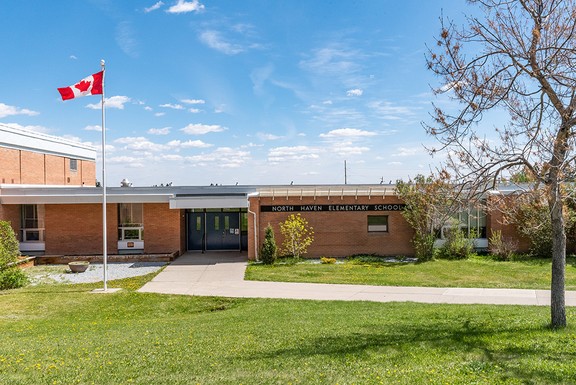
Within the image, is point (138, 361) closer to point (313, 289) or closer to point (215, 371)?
point (215, 371)

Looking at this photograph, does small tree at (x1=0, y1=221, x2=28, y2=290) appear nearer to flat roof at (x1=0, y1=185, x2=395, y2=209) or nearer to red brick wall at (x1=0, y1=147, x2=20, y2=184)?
flat roof at (x1=0, y1=185, x2=395, y2=209)

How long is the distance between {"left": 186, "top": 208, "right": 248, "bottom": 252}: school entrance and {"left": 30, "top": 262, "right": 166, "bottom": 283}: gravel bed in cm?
425

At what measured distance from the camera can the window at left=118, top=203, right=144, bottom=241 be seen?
23859 millimetres

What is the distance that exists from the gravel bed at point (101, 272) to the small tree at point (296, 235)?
6.02m

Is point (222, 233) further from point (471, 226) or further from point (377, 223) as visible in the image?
point (471, 226)

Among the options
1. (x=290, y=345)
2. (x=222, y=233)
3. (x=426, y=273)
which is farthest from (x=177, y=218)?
(x=290, y=345)

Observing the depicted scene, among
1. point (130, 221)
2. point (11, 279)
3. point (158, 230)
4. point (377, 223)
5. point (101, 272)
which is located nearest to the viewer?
point (11, 279)

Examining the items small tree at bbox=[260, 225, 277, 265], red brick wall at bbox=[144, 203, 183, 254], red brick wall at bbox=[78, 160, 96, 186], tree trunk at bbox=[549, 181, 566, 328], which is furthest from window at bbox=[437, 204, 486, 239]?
red brick wall at bbox=[78, 160, 96, 186]

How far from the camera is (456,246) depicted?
21766mm

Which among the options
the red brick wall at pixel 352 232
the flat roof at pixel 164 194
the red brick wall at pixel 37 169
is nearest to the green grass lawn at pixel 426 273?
the red brick wall at pixel 352 232

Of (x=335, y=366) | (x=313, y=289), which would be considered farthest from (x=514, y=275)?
(x=335, y=366)

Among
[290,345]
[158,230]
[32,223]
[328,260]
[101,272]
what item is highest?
[32,223]

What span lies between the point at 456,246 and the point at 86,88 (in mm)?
17403

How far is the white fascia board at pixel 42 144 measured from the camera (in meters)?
30.2
